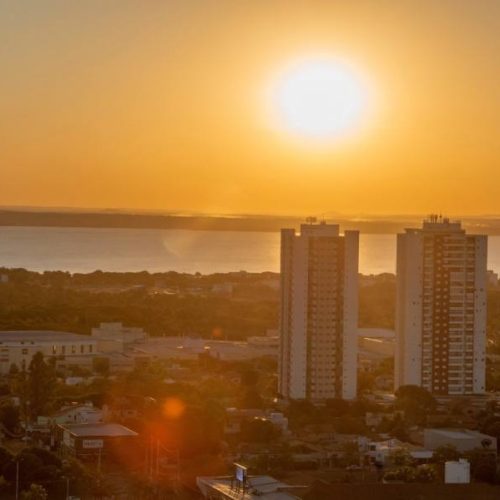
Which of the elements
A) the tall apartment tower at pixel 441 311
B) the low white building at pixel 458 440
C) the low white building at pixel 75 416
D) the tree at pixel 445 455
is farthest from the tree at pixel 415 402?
Result: the low white building at pixel 75 416

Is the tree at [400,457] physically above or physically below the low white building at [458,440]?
below

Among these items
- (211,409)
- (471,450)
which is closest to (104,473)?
(211,409)

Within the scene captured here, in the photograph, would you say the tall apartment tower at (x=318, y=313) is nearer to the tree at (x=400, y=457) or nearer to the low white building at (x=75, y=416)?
the low white building at (x=75, y=416)

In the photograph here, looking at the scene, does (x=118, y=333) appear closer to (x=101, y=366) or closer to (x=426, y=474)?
(x=101, y=366)

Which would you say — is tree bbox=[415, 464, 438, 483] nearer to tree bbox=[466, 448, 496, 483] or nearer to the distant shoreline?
tree bbox=[466, 448, 496, 483]

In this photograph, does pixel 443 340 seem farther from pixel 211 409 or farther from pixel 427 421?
pixel 211 409

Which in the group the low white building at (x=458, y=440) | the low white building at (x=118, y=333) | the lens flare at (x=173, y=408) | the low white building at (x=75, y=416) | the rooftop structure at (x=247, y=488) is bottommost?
the rooftop structure at (x=247, y=488)
